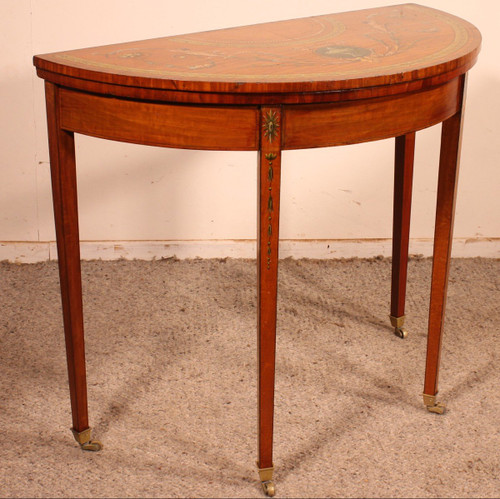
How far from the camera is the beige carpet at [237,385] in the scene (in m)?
1.68

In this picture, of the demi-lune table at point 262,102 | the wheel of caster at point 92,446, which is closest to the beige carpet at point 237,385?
the wheel of caster at point 92,446

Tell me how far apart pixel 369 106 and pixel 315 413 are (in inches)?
29.9

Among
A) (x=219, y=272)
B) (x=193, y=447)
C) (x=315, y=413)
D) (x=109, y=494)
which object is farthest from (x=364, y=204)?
(x=109, y=494)

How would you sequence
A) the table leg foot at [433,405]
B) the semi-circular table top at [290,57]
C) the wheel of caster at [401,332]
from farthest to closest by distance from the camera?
the wheel of caster at [401,332]
the table leg foot at [433,405]
the semi-circular table top at [290,57]

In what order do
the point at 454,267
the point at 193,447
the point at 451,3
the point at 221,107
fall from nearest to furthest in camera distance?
the point at 221,107 < the point at 193,447 < the point at 451,3 < the point at 454,267

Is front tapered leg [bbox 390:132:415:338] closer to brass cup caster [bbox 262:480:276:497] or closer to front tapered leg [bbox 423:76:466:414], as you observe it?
front tapered leg [bbox 423:76:466:414]

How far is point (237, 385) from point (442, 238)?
58 centimetres

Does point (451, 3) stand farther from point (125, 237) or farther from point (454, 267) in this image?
point (125, 237)

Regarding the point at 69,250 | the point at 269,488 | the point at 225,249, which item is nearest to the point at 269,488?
the point at 269,488

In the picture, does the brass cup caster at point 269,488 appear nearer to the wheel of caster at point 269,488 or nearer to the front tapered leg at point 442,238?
the wheel of caster at point 269,488

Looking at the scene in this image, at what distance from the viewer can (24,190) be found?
265 cm

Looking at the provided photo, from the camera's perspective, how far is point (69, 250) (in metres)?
1.58

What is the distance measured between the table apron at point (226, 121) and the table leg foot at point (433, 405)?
0.69 m

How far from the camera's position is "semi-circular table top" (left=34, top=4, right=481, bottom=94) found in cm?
133
